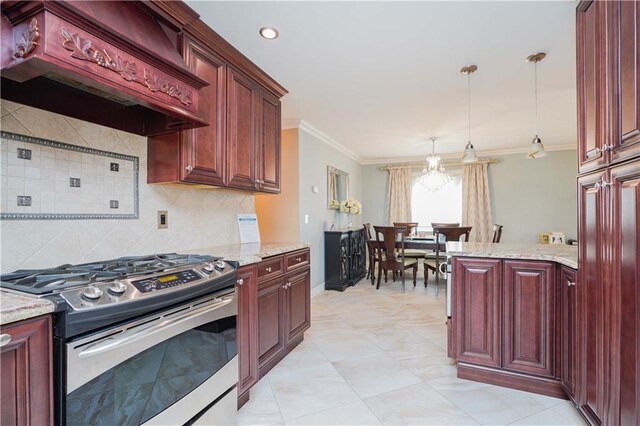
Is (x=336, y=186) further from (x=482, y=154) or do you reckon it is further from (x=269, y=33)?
(x=269, y=33)

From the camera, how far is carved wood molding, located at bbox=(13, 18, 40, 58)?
1098mm

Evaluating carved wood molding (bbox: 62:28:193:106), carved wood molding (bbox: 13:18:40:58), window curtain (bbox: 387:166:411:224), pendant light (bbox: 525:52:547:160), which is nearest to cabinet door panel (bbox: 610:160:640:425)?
pendant light (bbox: 525:52:547:160)

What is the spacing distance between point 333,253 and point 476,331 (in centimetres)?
283

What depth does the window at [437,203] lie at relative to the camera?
673cm

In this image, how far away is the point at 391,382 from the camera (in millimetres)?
2227

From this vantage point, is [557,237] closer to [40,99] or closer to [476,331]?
[476,331]

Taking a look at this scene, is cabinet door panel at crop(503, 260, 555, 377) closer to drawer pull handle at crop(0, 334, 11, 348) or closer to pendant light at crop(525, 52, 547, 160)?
pendant light at crop(525, 52, 547, 160)

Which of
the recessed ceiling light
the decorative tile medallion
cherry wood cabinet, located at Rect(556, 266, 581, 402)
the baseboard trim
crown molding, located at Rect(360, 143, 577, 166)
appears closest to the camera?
the decorative tile medallion

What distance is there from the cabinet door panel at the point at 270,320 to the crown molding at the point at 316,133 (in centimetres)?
248

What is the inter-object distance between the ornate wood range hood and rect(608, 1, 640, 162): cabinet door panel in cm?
196

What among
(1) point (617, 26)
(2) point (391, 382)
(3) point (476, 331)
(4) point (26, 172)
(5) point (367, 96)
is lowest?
(2) point (391, 382)

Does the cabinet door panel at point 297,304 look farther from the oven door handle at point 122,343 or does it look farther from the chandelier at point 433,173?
the chandelier at point 433,173

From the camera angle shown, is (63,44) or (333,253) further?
(333,253)

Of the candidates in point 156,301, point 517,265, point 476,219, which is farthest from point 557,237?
point 156,301
